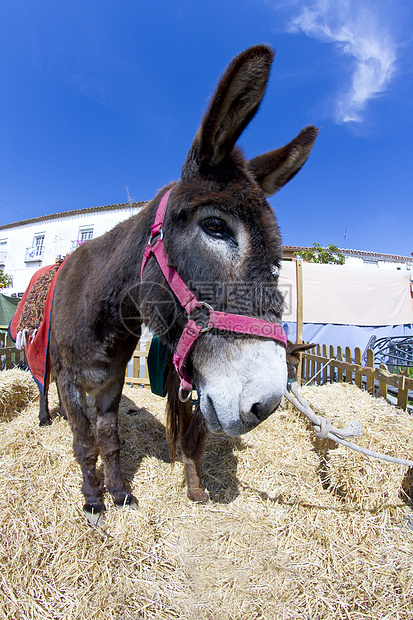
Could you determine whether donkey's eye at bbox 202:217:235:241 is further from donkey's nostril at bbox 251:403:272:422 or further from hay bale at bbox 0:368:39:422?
hay bale at bbox 0:368:39:422

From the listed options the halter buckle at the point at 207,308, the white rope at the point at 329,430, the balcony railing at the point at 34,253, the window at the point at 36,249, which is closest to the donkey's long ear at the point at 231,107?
the halter buckle at the point at 207,308

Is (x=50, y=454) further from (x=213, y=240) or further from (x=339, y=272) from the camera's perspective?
(x=339, y=272)

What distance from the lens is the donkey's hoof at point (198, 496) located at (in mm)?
2574

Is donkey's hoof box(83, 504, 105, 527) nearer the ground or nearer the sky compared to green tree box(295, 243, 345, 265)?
nearer the ground

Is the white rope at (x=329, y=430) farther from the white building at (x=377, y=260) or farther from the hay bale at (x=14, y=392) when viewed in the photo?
the white building at (x=377, y=260)

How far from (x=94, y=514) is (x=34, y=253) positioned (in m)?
34.8

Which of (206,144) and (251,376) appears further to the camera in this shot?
(206,144)

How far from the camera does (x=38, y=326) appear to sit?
288cm

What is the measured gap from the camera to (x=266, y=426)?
3914mm

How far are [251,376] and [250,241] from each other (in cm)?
61

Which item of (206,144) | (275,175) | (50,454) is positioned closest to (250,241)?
(206,144)

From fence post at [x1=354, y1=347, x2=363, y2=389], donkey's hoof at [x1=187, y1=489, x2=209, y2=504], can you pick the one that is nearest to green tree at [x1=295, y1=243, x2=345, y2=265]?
fence post at [x1=354, y1=347, x2=363, y2=389]

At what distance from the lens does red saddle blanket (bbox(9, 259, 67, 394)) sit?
2701 millimetres

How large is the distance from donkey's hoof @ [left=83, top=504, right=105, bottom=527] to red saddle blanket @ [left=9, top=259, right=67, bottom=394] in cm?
117
